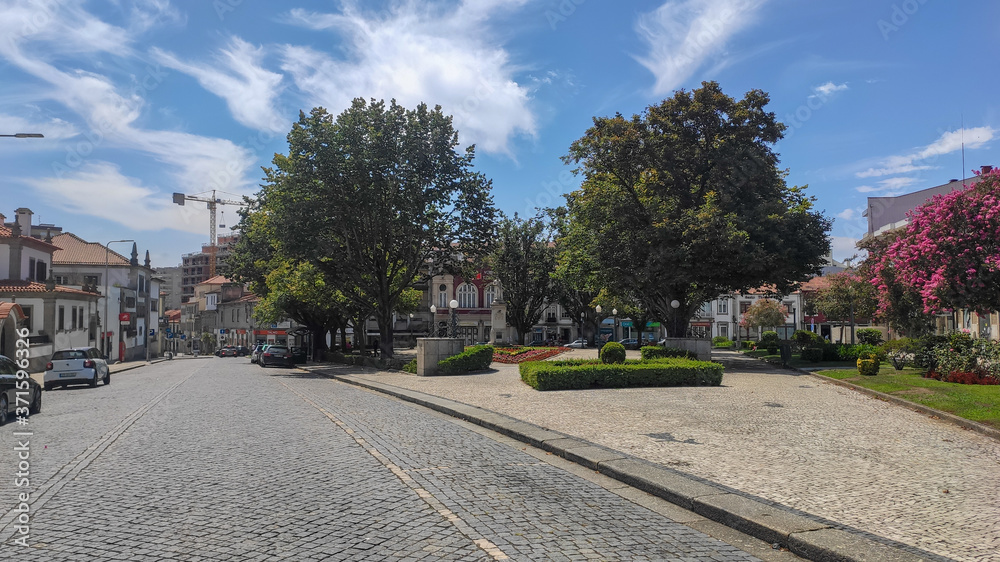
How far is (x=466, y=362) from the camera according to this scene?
2634 cm

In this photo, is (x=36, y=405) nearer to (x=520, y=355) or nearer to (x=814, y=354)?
(x=520, y=355)

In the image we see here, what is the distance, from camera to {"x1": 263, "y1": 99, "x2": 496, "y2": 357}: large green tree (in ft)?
104

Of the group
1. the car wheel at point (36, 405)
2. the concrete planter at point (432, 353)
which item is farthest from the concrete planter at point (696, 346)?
the car wheel at point (36, 405)

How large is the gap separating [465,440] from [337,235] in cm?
2692

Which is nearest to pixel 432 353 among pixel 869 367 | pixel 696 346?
pixel 696 346

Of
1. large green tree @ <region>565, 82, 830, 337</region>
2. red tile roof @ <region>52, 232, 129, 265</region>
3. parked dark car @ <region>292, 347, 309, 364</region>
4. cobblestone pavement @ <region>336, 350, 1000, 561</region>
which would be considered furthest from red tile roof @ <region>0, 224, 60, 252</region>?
cobblestone pavement @ <region>336, 350, 1000, 561</region>

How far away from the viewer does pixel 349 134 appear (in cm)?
3161

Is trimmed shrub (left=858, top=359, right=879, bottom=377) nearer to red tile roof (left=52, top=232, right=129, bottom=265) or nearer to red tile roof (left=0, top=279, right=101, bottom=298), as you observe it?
red tile roof (left=0, top=279, right=101, bottom=298)

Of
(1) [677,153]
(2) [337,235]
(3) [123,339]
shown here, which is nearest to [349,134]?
(2) [337,235]

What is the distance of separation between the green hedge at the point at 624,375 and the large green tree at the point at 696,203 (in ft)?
29.3

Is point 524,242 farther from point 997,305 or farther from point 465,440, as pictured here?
point 465,440

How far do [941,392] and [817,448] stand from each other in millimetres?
8332

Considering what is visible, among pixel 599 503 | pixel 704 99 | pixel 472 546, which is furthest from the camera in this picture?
pixel 704 99

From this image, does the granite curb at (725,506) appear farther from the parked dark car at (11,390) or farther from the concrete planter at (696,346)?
the concrete planter at (696,346)
